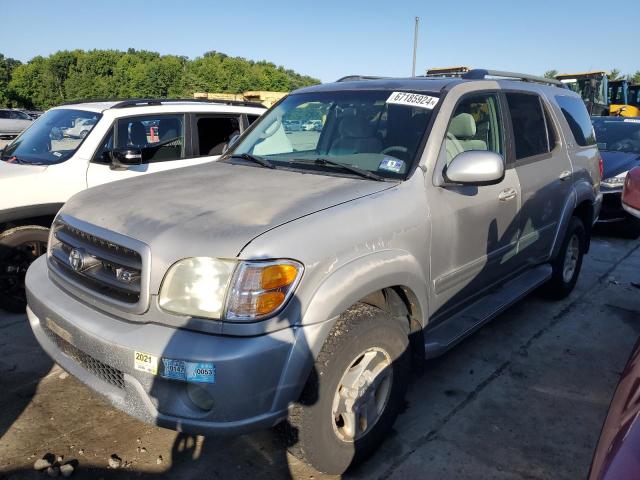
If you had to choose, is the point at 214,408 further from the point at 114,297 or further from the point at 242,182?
the point at 242,182

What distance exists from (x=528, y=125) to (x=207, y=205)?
8.83 ft

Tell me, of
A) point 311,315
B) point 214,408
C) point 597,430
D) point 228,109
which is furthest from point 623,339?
point 228,109

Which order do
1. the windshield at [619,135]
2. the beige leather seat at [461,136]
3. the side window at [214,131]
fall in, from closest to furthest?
the beige leather seat at [461,136] → the side window at [214,131] → the windshield at [619,135]

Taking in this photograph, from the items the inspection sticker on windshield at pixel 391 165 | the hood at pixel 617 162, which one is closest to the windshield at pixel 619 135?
the hood at pixel 617 162

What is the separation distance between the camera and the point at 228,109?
567cm

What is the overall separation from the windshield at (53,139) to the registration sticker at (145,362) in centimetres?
318

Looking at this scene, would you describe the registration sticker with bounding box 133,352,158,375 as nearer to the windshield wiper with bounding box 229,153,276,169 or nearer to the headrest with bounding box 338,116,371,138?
the windshield wiper with bounding box 229,153,276,169

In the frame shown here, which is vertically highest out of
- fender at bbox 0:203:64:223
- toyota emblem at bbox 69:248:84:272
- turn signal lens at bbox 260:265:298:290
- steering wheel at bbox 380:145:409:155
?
steering wheel at bbox 380:145:409:155

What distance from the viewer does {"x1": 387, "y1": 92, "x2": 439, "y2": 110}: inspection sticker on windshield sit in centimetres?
302

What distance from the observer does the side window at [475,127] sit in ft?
10.4

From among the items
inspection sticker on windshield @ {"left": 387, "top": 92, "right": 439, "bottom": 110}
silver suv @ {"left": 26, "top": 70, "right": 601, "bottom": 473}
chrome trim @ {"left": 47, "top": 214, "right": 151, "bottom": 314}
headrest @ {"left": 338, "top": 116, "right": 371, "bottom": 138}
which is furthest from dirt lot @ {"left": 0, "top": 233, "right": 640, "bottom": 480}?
inspection sticker on windshield @ {"left": 387, "top": 92, "right": 439, "bottom": 110}

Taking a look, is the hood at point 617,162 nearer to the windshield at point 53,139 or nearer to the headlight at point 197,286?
the windshield at point 53,139

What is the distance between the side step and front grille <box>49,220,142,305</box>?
160 centimetres

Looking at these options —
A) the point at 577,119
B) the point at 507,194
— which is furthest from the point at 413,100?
the point at 577,119
